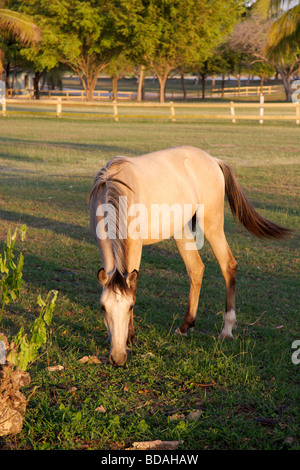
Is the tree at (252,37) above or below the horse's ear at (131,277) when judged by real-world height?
above

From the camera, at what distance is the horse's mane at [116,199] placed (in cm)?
388

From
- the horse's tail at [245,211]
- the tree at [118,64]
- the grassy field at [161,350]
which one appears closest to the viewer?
the grassy field at [161,350]

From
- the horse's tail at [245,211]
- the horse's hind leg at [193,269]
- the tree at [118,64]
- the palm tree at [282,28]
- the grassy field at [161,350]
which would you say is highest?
the tree at [118,64]

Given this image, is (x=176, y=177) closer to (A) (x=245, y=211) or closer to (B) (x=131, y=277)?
(A) (x=245, y=211)

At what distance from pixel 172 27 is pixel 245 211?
43.1 meters

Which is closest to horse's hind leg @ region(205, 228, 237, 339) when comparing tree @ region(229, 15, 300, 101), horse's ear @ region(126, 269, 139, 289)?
horse's ear @ region(126, 269, 139, 289)

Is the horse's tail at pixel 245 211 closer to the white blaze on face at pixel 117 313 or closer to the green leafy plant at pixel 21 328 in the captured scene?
the white blaze on face at pixel 117 313

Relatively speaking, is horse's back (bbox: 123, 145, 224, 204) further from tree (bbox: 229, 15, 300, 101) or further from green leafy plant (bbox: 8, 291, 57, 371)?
tree (bbox: 229, 15, 300, 101)

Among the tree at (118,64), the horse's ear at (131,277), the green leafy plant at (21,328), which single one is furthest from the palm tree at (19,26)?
the green leafy plant at (21,328)

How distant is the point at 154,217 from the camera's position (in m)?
4.61

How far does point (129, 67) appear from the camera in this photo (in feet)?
179

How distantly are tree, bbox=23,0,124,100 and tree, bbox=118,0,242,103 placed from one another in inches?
73.9

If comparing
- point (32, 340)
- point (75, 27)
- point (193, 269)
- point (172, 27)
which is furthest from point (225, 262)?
point (75, 27)

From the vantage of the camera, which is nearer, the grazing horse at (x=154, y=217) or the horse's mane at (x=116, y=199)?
A: the grazing horse at (x=154, y=217)
